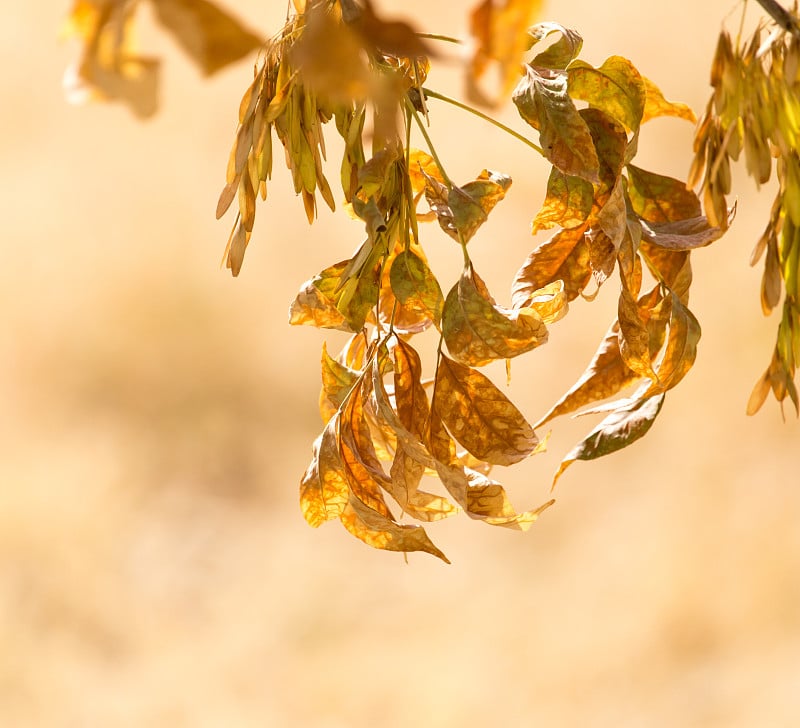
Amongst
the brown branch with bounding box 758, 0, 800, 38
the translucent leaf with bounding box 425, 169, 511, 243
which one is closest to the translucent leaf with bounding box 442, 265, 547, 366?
the translucent leaf with bounding box 425, 169, 511, 243

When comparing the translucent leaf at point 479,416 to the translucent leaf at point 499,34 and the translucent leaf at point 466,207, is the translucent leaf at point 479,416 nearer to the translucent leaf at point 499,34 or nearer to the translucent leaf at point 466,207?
the translucent leaf at point 466,207

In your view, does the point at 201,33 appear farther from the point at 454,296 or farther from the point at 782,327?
the point at 782,327

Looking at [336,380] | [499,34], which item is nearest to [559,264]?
[336,380]

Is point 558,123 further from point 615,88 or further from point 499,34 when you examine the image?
point 499,34

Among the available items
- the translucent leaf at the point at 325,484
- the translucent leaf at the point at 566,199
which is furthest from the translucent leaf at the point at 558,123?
the translucent leaf at the point at 325,484

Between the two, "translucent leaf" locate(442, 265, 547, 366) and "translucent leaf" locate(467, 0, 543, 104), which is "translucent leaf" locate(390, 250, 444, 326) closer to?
"translucent leaf" locate(442, 265, 547, 366)

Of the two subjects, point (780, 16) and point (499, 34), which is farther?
point (780, 16)
